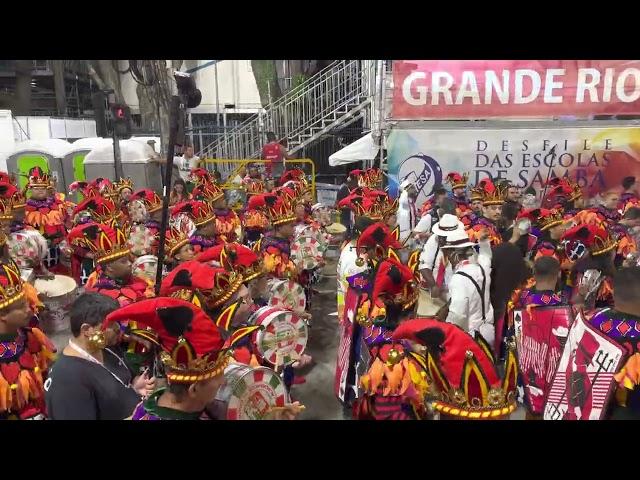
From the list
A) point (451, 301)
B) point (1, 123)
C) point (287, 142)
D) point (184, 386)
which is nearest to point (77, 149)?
point (1, 123)

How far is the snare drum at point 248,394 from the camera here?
2398 millimetres

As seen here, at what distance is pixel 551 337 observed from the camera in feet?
13.7

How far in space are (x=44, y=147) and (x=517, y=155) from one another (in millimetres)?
13092

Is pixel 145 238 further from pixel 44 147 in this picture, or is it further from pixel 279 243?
pixel 44 147

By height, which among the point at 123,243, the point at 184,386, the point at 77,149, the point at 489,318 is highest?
the point at 77,149

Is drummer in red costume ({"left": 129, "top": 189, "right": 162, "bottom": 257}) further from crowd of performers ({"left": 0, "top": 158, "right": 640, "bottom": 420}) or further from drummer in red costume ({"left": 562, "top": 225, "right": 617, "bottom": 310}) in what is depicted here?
drummer in red costume ({"left": 562, "top": 225, "right": 617, "bottom": 310})

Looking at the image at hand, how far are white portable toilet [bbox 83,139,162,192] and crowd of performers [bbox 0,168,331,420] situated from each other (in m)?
7.51

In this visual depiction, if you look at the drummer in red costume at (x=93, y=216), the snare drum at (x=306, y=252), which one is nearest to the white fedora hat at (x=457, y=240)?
the snare drum at (x=306, y=252)

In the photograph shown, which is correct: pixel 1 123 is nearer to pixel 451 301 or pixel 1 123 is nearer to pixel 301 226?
pixel 301 226

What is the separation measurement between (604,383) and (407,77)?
906cm

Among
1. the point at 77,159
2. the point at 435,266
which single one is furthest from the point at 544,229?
the point at 77,159

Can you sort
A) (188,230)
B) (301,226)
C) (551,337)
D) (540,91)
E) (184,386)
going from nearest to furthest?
(184,386)
(551,337)
(188,230)
(301,226)
(540,91)

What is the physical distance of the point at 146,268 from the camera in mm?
5922

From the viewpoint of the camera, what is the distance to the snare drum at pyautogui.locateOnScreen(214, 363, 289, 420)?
2398 millimetres
